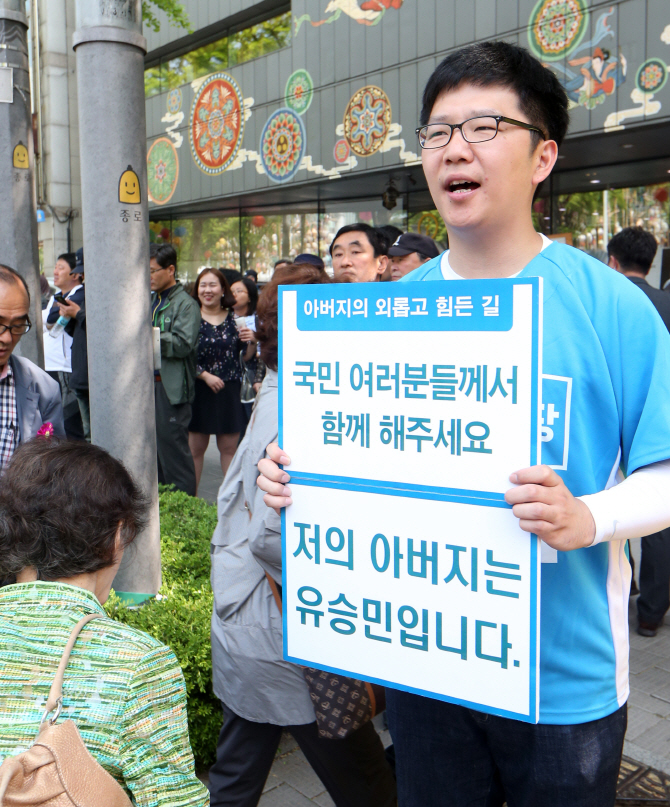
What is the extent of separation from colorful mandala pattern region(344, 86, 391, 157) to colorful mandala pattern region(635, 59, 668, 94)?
4.04 m

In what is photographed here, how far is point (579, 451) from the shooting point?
56.5 inches

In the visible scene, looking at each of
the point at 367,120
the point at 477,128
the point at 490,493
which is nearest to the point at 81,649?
the point at 490,493

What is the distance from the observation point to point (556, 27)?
980cm

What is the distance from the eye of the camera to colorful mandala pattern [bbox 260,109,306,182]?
13719 millimetres

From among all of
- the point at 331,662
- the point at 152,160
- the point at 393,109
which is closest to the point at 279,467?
the point at 331,662

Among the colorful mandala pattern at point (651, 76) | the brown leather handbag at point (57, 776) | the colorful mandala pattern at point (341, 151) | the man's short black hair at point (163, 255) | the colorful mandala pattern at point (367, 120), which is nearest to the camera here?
the brown leather handbag at point (57, 776)

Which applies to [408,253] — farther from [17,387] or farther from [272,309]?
[17,387]

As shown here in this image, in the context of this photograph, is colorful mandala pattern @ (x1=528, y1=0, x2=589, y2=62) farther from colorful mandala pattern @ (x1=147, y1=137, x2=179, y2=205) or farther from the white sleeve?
the white sleeve

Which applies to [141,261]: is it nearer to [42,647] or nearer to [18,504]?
[18,504]

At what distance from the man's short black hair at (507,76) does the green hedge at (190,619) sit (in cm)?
231

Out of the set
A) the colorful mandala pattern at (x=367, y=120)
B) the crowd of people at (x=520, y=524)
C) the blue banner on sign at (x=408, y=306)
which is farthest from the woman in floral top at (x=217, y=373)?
the colorful mandala pattern at (x=367, y=120)

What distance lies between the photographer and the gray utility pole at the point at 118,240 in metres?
3.18

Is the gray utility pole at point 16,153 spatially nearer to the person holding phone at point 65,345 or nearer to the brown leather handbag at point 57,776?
the person holding phone at point 65,345

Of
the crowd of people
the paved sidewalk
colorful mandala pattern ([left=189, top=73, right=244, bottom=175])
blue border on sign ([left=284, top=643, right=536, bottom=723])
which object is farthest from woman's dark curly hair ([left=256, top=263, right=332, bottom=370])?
colorful mandala pattern ([left=189, top=73, right=244, bottom=175])
